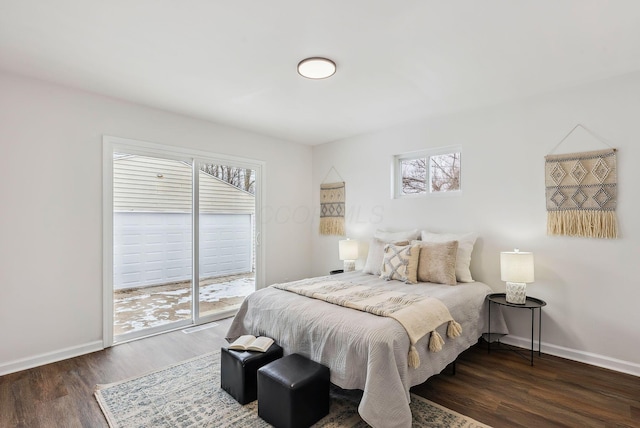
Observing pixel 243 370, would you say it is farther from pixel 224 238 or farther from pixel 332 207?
pixel 332 207

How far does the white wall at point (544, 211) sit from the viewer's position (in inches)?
105

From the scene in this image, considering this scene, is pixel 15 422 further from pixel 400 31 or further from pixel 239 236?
pixel 400 31

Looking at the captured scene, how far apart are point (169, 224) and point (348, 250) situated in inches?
87.4

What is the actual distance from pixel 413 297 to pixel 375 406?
93cm

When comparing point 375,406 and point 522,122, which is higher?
point 522,122

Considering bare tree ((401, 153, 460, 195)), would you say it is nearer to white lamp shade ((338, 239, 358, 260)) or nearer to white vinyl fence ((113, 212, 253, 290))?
white lamp shade ((338, 239, 358, 260))

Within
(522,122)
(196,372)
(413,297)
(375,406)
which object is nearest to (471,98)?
(522,122)

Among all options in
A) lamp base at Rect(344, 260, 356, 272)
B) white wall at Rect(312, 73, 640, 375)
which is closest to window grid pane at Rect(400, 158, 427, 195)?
white wall at Rect(312, 73, 640, 375)

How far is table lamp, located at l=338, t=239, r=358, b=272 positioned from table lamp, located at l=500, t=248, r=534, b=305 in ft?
6.00

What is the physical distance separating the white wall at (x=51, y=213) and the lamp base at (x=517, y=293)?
3875mm

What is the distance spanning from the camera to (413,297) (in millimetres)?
2510

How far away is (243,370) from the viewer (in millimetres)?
2152

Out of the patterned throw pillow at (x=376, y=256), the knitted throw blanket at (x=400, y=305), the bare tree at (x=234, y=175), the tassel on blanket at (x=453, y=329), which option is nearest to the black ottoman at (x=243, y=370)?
the knitted throw blanket at (x=400, y=305)

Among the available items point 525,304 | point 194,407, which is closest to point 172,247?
point 194,407
